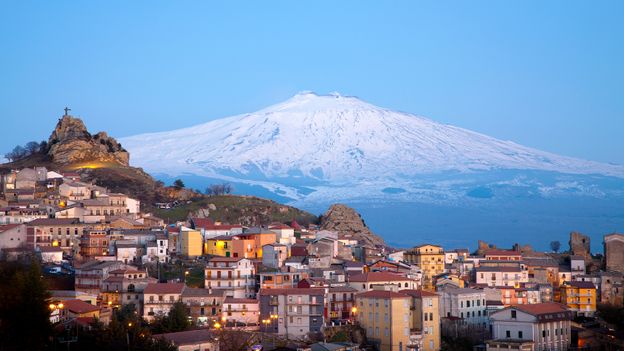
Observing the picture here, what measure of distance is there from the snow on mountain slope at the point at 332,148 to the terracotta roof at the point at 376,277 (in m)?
74.9

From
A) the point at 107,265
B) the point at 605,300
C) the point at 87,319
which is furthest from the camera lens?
the point at 605,300

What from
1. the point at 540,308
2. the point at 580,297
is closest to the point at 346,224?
the point at 580,297

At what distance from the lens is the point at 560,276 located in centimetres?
5081

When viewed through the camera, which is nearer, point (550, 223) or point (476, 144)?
point (550, 223)

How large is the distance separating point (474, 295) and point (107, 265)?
43.9 ft

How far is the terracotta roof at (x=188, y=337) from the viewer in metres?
34.4

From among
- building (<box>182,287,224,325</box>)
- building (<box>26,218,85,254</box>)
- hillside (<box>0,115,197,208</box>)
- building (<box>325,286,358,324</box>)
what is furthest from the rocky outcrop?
building (<box>182,287,224,325</box>)

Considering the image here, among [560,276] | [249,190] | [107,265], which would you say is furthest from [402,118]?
[107,265]

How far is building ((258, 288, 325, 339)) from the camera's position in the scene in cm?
3834

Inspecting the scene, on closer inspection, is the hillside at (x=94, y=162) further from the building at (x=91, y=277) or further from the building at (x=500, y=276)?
the building at (x=500, y=276)

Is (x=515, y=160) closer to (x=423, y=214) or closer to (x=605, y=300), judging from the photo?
(x=423, y=214)

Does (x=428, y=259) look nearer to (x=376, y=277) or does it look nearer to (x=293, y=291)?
(x=376, y=277)

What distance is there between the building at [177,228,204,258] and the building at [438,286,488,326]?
34.3 ft

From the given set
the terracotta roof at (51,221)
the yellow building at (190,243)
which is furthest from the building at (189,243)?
the terracotta roof at (51,221)
